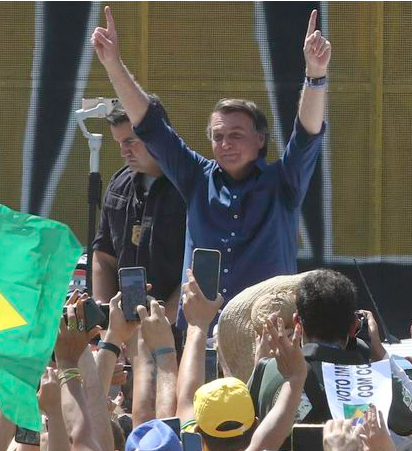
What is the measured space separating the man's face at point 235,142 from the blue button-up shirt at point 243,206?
50mm

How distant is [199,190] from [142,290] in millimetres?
1301

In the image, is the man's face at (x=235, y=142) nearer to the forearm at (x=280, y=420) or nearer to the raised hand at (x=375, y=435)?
the forearm at (x=280, y=420)

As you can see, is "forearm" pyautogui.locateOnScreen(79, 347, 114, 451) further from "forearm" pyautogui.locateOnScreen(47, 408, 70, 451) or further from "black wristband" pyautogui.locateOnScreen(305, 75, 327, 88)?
"black wristband" pyautogui.locateOnScreen(305, 75, 327, 88)

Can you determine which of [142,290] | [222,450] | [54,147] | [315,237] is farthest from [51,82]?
[222,450]

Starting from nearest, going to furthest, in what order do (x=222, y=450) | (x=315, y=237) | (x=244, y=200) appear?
(x=222, y=450), (x=244, y=200), (x=315, y=237)

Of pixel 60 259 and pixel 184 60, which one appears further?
pixel 184 60

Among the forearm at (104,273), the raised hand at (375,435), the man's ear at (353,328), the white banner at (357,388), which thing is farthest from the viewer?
the forearm at (104,273)

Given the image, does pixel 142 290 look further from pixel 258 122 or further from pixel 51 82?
pixel 51 82

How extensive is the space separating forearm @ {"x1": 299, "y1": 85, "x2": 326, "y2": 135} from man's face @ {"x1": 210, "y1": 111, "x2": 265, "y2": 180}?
0.91 ft

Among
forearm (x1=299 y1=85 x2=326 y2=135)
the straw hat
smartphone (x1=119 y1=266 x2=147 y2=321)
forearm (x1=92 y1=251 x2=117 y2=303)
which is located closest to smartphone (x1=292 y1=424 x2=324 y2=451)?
the straw hat

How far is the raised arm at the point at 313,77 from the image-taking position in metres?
5.10

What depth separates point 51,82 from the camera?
997 cm

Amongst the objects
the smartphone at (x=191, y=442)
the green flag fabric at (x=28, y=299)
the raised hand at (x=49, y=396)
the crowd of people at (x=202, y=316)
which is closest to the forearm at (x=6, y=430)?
the crowd of people at (x=202, y=316)

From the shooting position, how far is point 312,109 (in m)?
5.16
